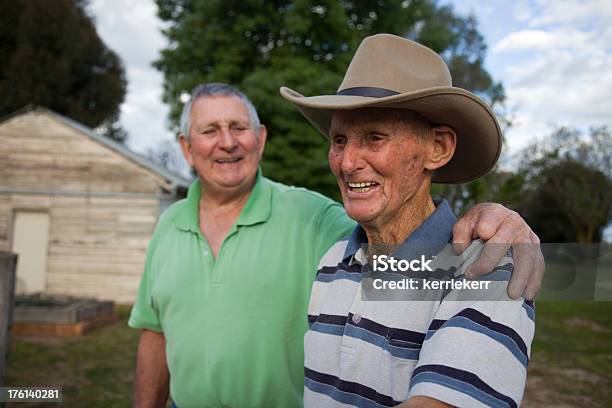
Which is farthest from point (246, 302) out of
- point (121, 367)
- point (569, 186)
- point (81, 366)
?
point (569, 186)

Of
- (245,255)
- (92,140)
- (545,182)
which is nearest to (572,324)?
(245,255)

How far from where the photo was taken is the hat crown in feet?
5.75

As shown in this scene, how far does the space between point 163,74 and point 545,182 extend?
70.6 feet


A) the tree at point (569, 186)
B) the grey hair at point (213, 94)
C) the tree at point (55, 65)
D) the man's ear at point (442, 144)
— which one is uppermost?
the tree at point (55, 65)

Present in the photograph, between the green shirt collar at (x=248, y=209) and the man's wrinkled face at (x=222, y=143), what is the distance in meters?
0.08

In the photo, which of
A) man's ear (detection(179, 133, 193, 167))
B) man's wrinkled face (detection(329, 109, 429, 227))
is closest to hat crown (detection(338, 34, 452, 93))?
man's wrinkled face (detection(329, 109, 429, 227))

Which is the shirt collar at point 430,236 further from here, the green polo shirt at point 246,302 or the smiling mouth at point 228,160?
the smiling mouth at point 228,160

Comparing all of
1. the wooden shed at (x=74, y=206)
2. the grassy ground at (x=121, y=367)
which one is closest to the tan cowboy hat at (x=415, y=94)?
the grassy ground at (x=121, y=367)

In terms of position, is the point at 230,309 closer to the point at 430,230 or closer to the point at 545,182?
the point at 430,230

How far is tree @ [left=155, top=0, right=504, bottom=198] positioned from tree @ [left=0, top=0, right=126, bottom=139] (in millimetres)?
12314

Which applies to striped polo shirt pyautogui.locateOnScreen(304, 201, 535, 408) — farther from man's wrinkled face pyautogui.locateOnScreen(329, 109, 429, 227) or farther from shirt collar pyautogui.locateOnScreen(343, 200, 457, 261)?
man's wrinkled face pyautogui.locateOnScreen(329, 109, 429, 227)

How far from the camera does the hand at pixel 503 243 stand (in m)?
1.39

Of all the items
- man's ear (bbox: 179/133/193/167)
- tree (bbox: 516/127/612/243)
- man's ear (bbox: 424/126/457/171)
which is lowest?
man's ear (bbox: 424/126/457/171)

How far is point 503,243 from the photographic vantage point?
145cm
